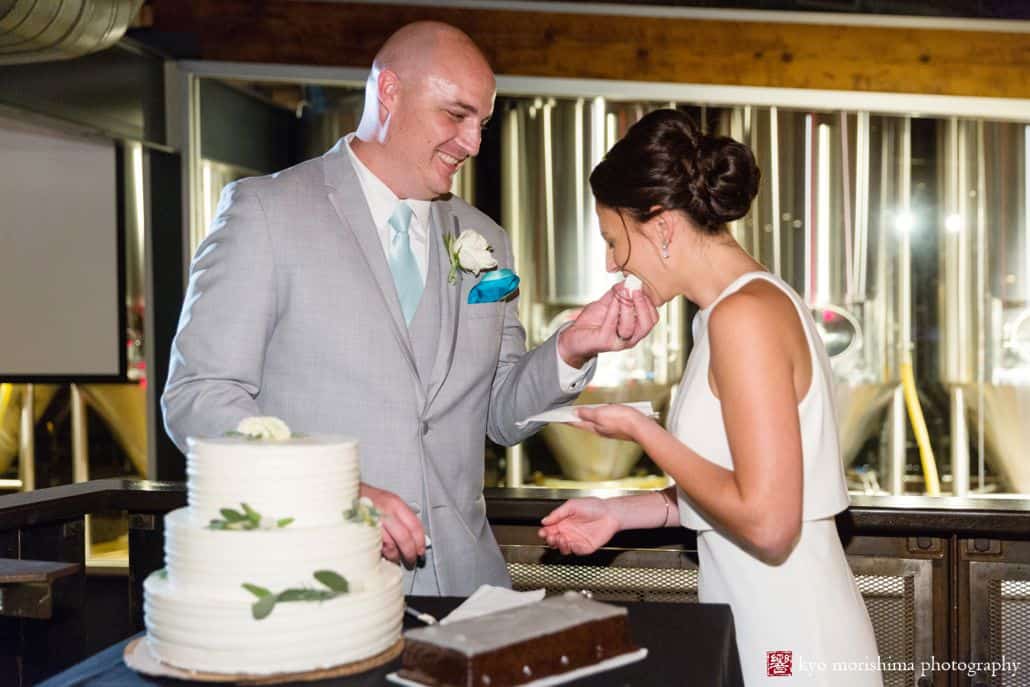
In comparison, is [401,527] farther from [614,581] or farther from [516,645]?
[614,581]

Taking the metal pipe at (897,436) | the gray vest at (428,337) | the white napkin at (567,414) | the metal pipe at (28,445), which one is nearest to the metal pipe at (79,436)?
the metal pipe at (28,445)

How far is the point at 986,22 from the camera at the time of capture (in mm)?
5258

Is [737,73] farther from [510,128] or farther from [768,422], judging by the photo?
[768,422]

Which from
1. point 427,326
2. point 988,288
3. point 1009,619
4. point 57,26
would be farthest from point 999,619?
point 57,26

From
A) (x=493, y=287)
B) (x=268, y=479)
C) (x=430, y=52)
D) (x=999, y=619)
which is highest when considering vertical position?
(x=430, y=52)

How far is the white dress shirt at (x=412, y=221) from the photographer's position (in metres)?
2.43

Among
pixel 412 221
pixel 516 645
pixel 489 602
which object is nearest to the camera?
pixel 516 645

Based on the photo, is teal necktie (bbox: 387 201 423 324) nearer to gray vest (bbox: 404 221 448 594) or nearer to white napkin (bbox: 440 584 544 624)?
gray vest (bbox: 404 221 448 594)

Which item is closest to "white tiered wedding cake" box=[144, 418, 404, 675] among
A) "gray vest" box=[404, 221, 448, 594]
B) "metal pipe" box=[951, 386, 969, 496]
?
"gray vest" box=[404, 221, 448, 594]

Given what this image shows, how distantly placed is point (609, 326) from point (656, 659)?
36.6 inches

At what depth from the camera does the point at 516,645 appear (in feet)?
4.60

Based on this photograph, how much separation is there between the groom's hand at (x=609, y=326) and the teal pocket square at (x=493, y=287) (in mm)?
148

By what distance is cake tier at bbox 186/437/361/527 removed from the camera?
146 cm

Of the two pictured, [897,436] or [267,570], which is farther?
[897,436]
